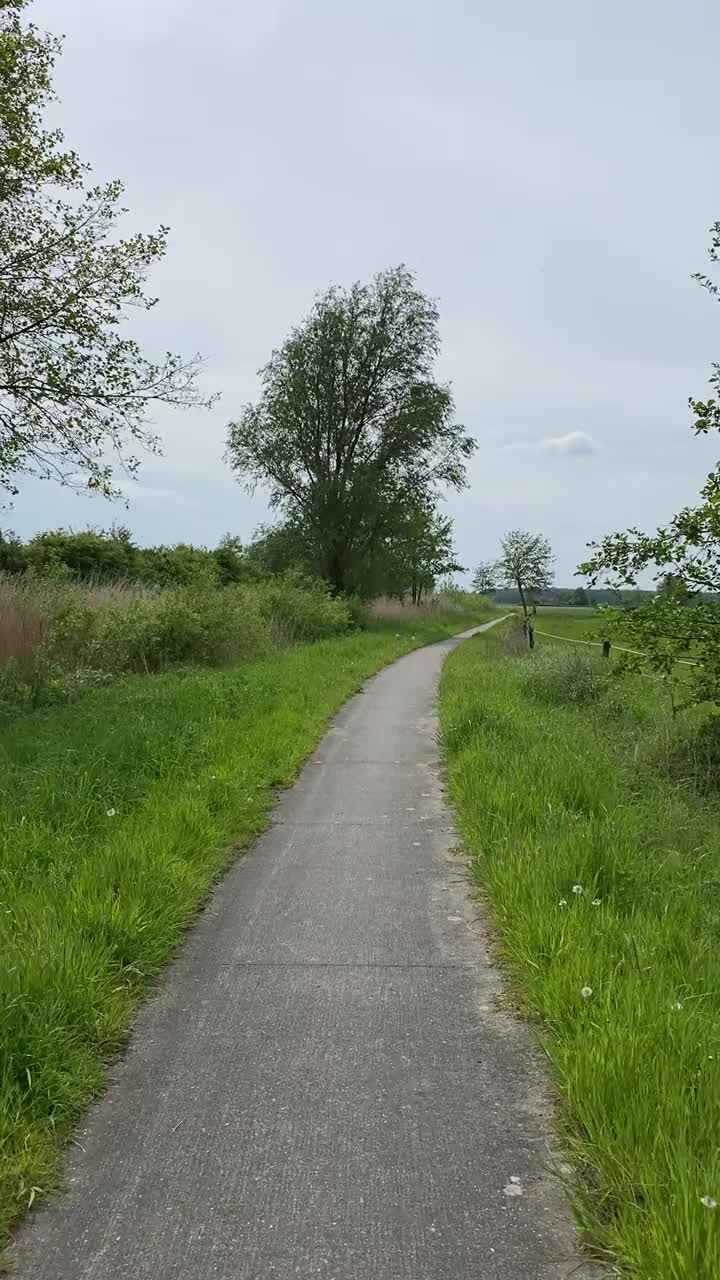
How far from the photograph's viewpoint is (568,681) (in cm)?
1509

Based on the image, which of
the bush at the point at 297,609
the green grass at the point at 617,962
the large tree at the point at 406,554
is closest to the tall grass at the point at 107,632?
the bush at the point at 297,609

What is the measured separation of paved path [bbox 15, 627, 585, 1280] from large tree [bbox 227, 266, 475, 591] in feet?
108

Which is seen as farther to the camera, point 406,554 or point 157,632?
point 406,554

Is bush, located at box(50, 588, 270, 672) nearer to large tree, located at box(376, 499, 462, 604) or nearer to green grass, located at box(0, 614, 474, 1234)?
green grass, located at box(0, 614, 474, 1234)

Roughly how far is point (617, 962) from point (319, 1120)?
1.56m

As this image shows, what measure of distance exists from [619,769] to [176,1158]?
247 inches

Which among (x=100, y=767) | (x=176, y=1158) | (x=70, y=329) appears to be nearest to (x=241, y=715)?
(x=100, y=767)

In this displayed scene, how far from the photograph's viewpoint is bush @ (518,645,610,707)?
14383 millimetres

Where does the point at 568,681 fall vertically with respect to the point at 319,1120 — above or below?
above

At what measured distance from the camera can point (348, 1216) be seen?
2.39m

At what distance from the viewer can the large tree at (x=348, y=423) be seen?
36.9 m

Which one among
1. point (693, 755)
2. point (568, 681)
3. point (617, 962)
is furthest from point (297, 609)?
point (617, 962)

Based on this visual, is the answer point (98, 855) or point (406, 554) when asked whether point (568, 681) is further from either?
point (406, 554)

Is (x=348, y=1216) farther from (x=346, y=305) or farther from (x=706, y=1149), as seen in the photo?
(x=346, y=305)
